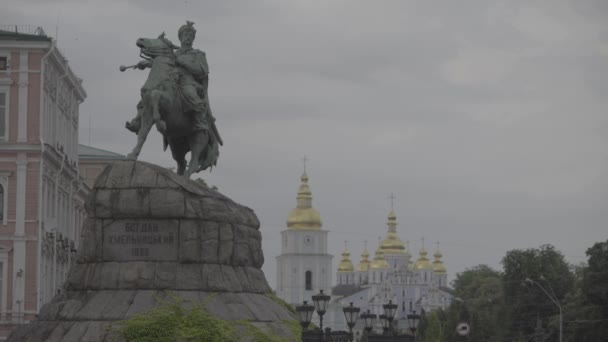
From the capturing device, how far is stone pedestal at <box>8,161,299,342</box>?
28.1 meters

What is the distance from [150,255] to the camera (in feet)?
93.2

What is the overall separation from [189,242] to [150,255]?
72cm

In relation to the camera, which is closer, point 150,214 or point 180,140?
point 150,214

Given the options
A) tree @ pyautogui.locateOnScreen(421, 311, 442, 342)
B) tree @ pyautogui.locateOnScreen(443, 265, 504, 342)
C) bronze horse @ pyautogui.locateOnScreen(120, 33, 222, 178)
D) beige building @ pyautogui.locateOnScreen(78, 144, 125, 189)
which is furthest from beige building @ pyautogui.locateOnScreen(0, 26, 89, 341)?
tree @ pyautogui.locateOnScreen(421, 311, 442, 342)

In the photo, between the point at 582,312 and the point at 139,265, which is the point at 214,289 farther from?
the point at 582,312

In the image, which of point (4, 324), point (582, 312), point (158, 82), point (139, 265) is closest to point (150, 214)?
point (139, 265)

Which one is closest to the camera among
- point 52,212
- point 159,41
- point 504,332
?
point 159,41

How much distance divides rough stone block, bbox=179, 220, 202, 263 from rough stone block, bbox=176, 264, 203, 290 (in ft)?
0.41

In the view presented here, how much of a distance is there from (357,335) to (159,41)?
161 metres

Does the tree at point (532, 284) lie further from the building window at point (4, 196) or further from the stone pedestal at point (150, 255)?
the stone pedestal at point (150, 255)

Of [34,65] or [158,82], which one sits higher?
[34,65]

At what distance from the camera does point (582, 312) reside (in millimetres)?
84312

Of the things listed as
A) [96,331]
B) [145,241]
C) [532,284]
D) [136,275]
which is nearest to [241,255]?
[145,241]

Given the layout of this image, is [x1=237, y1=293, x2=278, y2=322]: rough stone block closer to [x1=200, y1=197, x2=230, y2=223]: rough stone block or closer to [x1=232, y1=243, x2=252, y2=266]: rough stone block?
[x1=232, y1=243, x2=252, y2=266]: rough stone block
